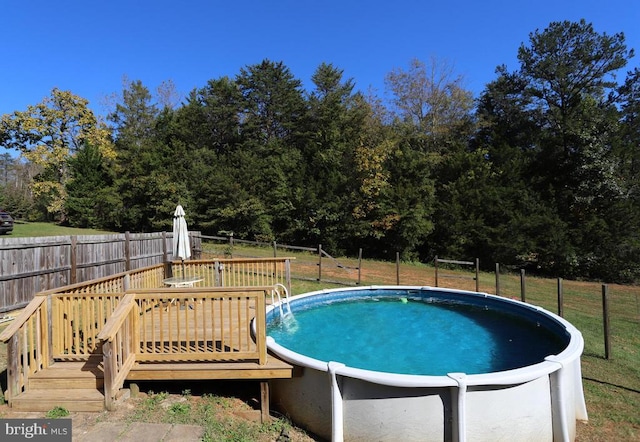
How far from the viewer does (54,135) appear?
92.7ft

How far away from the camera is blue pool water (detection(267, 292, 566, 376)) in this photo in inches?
234

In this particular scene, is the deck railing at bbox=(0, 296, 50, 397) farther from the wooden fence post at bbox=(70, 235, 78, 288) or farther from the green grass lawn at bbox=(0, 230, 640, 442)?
the wooden fence post at bbox=(70, 235, 78, 288)

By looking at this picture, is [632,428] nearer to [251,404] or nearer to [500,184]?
[251,404]

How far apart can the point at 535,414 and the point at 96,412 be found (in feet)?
15.3

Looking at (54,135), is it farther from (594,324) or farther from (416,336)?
(594,324)

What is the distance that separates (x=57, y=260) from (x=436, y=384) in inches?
326

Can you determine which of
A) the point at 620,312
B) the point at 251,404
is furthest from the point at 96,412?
the point at 620,312

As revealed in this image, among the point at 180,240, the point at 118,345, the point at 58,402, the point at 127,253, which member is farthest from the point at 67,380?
the point at 127,253

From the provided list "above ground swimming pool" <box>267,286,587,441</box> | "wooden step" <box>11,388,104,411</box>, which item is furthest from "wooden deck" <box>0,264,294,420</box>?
"above ground swimming pool" <box>267,286,587,441</box>

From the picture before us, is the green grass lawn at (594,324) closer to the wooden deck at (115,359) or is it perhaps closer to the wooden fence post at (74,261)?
the wooden deck at (115,359)

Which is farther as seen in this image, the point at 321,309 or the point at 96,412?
the point at 321,309

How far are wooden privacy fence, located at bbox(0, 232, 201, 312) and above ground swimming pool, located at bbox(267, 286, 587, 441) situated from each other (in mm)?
4937

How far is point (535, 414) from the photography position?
149 inches

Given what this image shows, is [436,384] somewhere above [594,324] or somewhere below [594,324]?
above
